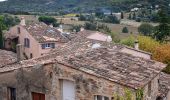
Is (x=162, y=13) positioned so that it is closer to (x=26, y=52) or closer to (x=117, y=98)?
(x=26, y=52)

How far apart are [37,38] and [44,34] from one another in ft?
5.01

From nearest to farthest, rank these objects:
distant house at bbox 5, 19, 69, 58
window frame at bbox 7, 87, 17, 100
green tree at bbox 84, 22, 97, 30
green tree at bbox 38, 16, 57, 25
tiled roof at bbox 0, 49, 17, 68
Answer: window frame at bbox 7, 87, 17, 100 < tiled roof at bbox 0, 49, 17, 68 < distant house at bbox 5, 19, 69, 58 < green tree at bbox 84, 22, 97, 30 < green tree at bbox 38, 16, 57, 25

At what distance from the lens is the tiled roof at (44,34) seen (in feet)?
156

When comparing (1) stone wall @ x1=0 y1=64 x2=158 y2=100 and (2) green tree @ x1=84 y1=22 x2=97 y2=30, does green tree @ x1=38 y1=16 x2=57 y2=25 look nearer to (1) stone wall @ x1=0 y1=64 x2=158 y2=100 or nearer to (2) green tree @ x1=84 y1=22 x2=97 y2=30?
(2) green tree @ x1=84 y1=22 x2=97 y2=30

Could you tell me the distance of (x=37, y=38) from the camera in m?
47.4

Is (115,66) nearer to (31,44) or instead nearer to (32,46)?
(32,46)

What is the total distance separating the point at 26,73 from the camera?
18281 millimetres

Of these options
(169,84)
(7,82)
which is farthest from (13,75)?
(169,84)

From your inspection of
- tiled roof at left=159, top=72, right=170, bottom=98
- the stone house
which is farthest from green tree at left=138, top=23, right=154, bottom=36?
the stone house

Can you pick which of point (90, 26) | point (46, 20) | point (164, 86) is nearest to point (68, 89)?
point (164, 86)

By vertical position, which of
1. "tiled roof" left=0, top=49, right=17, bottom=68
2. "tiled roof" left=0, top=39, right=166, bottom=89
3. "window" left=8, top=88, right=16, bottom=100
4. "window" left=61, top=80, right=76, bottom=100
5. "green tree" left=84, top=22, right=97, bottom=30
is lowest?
"tiled roof" left=0, top=49, right=17, bottom=68

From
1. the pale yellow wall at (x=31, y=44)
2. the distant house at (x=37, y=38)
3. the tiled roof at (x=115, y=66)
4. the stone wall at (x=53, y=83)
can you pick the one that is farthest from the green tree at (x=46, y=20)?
the tiled roof at (x=115, y=66)

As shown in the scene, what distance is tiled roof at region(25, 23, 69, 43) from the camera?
47531 millimetres

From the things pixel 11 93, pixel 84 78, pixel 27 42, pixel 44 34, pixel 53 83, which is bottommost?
pixel 27 42
